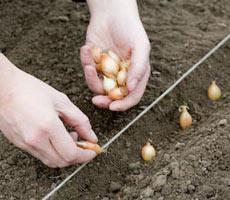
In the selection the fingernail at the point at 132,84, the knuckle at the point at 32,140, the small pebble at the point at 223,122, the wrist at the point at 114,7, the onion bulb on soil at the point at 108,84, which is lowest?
the small pebble at the point at 223,122

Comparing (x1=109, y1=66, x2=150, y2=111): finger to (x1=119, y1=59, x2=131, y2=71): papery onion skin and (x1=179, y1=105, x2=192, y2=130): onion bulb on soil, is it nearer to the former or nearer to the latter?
(x1=119, y1=59, x2=131, y2=71): papery onion skin

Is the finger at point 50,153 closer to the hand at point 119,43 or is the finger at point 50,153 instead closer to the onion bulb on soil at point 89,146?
Result: the onion bulb on soil at point 89,146

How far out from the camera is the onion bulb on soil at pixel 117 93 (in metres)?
2.00

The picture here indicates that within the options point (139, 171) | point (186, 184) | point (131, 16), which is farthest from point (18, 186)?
point (131, 16)

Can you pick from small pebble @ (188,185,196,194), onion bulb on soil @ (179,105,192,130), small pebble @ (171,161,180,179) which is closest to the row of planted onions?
onion bulb on soil @ (179,105,192,130)

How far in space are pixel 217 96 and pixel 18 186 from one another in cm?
84

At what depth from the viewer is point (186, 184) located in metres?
1.88

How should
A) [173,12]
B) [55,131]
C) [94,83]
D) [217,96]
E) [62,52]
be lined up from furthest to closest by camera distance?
[173,12] < [62,52] < [217,96] < [94,83] < [55,131]

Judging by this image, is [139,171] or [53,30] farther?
[53,30]

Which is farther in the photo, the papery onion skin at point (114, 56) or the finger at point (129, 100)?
the papery onion skin at point (114, 56)

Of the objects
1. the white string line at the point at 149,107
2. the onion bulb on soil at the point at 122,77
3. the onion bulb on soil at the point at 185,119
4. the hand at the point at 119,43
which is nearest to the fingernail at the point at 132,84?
the hand at the point at 119,43

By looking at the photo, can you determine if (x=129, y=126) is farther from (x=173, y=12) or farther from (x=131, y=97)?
(x=173, y=12)

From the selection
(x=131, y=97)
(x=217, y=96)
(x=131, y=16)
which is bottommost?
(x=217, y=96)

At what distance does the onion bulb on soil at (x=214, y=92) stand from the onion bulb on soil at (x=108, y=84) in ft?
1.41
